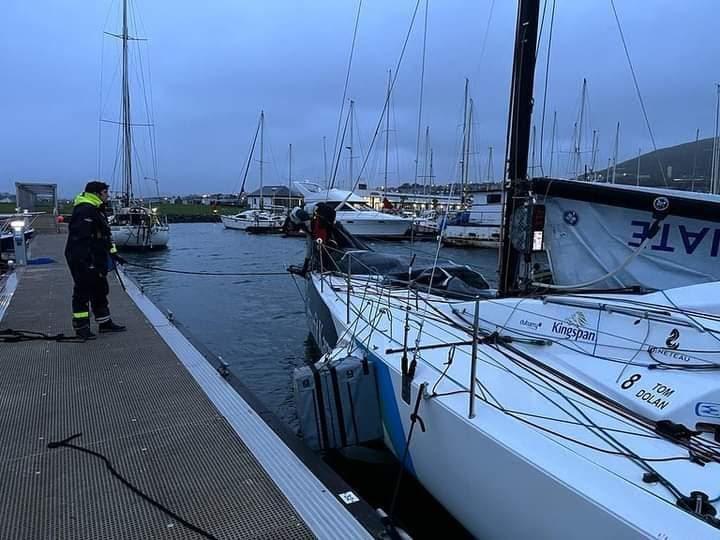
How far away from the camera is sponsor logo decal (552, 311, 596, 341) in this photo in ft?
11.1

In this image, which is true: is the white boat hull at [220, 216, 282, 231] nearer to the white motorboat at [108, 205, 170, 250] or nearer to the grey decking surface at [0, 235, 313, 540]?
the white motorboat at [108, 205, 170, 250]

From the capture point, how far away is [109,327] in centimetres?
582

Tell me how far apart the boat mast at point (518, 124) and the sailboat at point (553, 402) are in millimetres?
17

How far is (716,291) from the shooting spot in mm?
2934

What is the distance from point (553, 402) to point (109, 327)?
4.99m

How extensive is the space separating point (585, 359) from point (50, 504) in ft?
10.3

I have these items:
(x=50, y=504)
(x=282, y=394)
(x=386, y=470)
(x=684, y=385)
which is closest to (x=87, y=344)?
(x=282, y=394)

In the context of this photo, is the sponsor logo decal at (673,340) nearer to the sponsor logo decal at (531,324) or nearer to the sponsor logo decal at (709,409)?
the sponsor logo decal at (709,409)

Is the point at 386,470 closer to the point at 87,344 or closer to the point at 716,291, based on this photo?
the point at 716,291

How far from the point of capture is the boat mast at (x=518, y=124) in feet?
14.5

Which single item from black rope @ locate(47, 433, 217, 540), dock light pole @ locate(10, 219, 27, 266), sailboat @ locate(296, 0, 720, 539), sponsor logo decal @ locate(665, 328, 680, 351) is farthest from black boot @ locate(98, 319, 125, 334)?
dock light pole @ locate(10, 219, 27, 266)

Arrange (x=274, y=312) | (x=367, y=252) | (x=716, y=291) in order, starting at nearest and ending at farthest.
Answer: (x=716, y=291) → (x=367, y=252) → (x=274, y=312)

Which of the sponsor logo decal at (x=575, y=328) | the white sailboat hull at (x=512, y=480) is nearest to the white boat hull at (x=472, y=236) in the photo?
the sponsor logo decal at (x=575, y=328)

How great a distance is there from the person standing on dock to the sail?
4.48 metres
